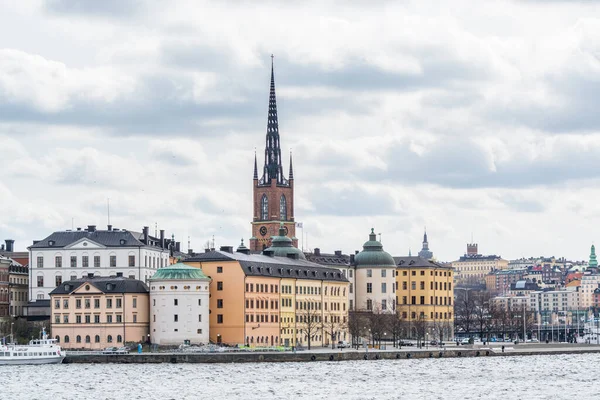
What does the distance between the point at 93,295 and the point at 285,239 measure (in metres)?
41.9

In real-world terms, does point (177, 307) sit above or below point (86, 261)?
below

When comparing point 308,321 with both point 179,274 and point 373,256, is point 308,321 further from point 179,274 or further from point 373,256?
point 373,256

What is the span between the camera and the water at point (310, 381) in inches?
3829

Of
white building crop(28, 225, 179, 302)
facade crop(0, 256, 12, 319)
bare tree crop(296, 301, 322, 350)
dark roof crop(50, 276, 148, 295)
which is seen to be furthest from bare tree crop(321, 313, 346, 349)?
facade crop(0, 256, 12, 319)

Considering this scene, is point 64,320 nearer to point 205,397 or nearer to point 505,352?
point 505,352

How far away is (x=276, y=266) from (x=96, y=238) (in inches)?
850

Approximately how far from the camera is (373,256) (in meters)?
187

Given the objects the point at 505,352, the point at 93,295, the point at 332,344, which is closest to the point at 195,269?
the point at 93,295

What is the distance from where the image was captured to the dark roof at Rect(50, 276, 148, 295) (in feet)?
471

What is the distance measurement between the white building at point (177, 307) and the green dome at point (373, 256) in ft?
152

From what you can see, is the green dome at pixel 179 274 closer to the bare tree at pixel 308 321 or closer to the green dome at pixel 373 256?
the bare tree at pixel 308 321

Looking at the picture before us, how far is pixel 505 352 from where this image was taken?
152 m

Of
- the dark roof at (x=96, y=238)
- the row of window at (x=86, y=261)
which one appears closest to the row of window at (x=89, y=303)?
the row of window at (x=86, y=261)

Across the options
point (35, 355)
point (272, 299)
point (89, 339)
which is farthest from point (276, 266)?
point (35, 355)
